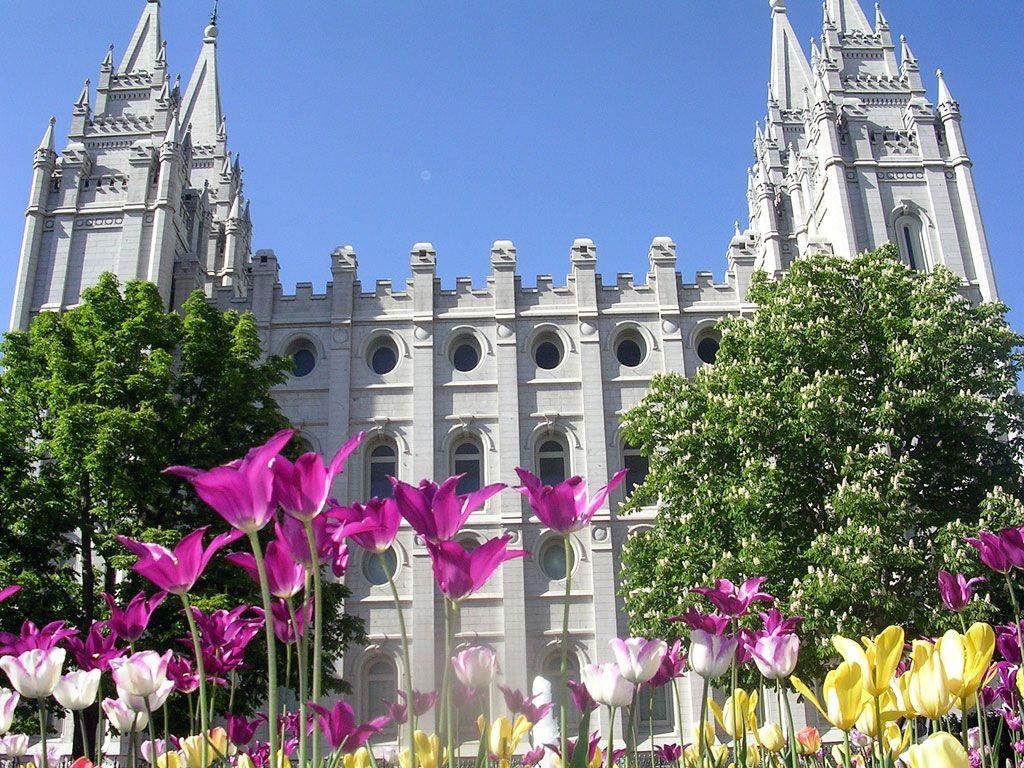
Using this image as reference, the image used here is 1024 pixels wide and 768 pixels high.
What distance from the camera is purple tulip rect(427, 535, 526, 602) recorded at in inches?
111

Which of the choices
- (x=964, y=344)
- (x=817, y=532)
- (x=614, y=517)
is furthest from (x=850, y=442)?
(x=614, y=517)

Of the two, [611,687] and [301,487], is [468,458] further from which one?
[301,487]

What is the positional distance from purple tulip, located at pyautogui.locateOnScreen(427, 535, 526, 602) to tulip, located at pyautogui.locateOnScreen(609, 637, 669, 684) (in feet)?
2.39

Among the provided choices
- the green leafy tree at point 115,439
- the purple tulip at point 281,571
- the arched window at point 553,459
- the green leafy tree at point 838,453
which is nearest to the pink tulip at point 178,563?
the purple tulip at point 281,571

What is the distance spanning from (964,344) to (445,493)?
18.5m

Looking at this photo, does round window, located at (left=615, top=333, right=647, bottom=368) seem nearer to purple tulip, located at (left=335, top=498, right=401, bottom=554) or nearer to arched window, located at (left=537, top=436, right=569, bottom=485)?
arched window, located at (left=537, top=436, right=569, bottom=485)

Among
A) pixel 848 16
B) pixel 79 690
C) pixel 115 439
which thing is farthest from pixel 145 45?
pixel 79 690

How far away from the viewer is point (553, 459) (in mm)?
29656

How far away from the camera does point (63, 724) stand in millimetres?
25734

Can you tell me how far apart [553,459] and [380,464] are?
18.5ft

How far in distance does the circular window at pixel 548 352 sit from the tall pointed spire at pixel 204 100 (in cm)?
2727

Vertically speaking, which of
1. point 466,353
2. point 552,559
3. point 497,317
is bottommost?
point 552,559

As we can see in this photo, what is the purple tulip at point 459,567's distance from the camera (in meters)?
2.82

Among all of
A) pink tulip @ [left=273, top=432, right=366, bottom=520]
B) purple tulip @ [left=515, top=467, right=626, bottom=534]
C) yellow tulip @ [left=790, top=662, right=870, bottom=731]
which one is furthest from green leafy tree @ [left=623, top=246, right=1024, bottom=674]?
pink tulip @ [left=273, top=432, right=366, bottom=520]
